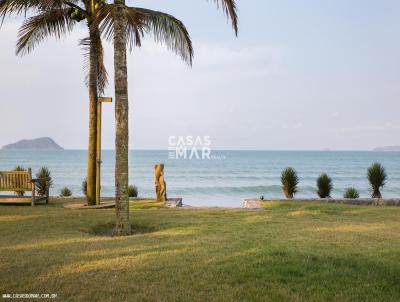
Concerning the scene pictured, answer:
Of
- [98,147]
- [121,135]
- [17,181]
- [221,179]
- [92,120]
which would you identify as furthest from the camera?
[221,179]

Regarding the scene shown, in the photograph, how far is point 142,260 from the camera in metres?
5.37

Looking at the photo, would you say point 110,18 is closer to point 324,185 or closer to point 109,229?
point 109,229

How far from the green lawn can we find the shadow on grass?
2cm

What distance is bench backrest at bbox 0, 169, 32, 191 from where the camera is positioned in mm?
12441

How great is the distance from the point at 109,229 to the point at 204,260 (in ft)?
11.4

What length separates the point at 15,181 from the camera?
1255cm

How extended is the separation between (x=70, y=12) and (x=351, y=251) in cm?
971

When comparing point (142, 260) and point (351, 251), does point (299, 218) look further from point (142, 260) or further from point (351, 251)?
point (142, 260)

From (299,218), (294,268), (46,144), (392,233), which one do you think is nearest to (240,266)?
(294,268)

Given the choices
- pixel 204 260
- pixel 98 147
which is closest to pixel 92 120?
pixel 98 147

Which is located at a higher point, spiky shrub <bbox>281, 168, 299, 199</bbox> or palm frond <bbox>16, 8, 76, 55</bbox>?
palm frond <bbox>16, 8, 76, 55</bbox>

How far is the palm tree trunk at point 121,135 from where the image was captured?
764 centimetres

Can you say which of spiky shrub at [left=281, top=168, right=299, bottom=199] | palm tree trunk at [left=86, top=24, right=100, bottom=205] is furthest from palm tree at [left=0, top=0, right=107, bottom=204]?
spiky shrub at [left=281, top=168, right=299, bottom=199]

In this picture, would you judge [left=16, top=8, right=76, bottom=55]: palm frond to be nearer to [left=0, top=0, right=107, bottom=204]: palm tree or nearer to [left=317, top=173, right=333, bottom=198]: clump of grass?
[left=0, top=0, right=107, bottom=204]: palm tree
